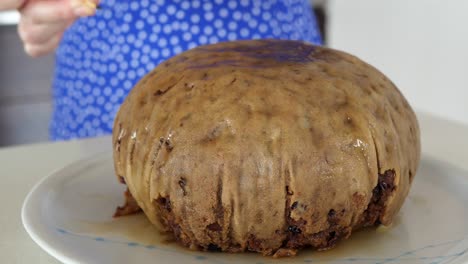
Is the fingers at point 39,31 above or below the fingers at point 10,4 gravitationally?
below

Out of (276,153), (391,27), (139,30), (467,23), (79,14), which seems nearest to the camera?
(276,153)

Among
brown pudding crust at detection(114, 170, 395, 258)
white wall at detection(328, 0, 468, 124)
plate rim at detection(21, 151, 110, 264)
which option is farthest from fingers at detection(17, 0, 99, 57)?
white wall at detection(328, 0, 468, 124)

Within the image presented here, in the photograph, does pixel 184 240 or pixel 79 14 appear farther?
pixel 79 14

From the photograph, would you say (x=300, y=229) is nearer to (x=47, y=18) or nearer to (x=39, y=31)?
(x=47, y=18)

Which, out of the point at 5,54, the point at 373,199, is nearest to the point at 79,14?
the point at 373,199

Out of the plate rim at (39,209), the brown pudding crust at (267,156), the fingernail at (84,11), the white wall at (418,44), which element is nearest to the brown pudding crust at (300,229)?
the brown pudding crust at (267,156)

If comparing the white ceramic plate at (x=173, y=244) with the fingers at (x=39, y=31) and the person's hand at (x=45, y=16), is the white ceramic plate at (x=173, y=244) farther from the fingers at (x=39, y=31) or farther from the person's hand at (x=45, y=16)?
the fingers at (x=39, y=31)

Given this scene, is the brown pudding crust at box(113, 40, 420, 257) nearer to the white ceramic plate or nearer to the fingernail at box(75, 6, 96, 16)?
the white ceramic plate

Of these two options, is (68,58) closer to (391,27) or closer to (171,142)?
(171,142)
